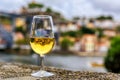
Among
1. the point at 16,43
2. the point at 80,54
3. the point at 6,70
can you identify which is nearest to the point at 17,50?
the point at 16,43

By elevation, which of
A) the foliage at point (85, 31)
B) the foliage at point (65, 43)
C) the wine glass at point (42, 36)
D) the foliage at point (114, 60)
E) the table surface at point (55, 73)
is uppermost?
the wine glass at point (42, 36)

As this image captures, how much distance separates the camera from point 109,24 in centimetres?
7269

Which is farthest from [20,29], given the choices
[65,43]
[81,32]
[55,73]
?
[55,73]

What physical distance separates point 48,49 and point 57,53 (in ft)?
187

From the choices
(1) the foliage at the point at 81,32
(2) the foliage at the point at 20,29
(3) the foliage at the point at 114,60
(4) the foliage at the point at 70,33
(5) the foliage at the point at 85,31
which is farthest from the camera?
(4) the foliage at the point at 70,33

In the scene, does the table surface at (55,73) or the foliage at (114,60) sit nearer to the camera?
the table surface at (55,73)

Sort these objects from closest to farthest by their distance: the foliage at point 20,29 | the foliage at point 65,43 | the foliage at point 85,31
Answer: the foliage at point 65,43
the foliage at point 20,29
the foliage at point 85,31

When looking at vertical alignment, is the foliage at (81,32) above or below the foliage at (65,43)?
above

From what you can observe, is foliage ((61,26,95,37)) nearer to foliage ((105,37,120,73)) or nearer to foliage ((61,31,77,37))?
foliage ((61,31,77,37))

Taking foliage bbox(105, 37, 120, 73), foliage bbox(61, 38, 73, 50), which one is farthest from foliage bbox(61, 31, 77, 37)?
foliage bbox(105, 37, 120, 73)

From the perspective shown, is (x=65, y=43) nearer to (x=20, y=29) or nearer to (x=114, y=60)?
(x=20, y=29)

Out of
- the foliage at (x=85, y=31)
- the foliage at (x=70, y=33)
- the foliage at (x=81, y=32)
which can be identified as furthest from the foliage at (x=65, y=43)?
the foliage at (x=85, y=31)

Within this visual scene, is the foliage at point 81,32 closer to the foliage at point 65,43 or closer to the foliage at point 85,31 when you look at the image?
the foliage at point 85,31

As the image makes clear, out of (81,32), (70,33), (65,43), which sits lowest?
(65,43)
